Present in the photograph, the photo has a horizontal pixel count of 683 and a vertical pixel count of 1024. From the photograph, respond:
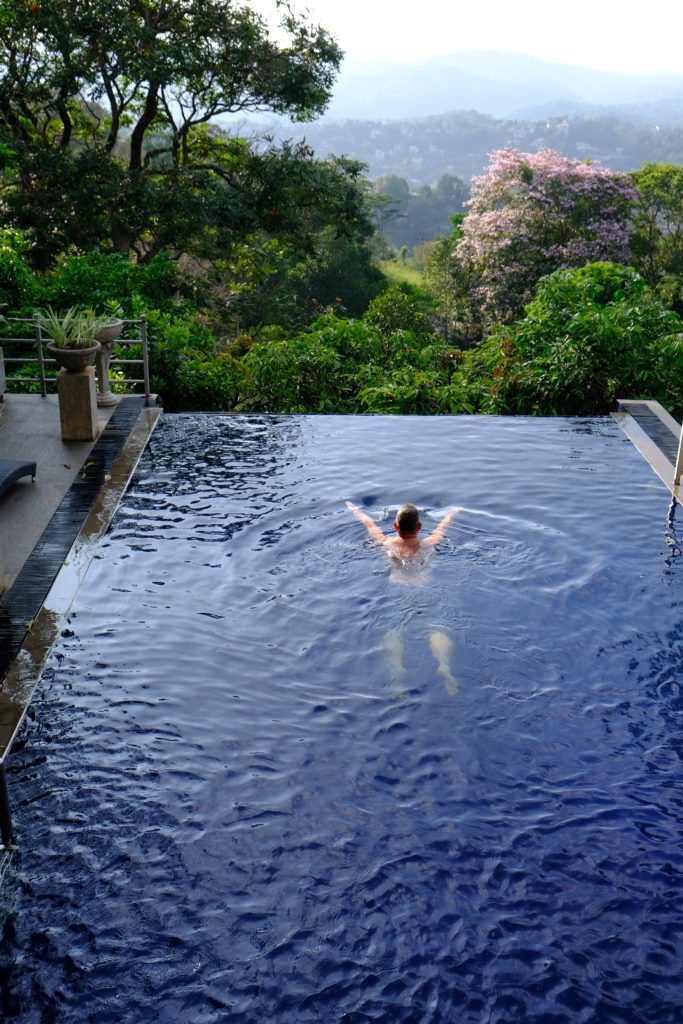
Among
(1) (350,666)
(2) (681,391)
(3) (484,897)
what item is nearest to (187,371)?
(2) (681,391)

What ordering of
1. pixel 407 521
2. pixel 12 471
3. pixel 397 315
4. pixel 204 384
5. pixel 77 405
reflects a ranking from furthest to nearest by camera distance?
pixel 397 315 < pixel 204 384 < pixel 77 405 < pixel 12 471 < pixel 407 521

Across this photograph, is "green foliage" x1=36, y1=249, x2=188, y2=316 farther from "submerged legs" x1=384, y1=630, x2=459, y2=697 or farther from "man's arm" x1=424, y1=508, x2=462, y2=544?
"submerged legs" x1=384, y1=630, x2=459, y2=697

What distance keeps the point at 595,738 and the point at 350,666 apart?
1.88m

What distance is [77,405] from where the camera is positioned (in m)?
11.0

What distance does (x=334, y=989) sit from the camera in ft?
14.5

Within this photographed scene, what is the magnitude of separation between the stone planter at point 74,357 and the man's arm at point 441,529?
4.60 m

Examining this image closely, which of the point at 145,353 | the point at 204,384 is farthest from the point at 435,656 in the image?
the point at 204,384

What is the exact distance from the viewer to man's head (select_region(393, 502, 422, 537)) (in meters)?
8.46

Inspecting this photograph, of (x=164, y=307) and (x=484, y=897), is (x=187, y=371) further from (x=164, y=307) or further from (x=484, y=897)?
(x=484, y=897)

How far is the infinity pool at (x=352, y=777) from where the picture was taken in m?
4.48

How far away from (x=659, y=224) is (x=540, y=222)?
10796 mm

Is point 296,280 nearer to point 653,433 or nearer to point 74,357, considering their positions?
point 653,433

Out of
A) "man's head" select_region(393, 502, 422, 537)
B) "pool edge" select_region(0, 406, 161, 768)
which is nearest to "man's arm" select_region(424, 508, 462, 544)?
"man's head" select_region(393, 502, 422, 537)

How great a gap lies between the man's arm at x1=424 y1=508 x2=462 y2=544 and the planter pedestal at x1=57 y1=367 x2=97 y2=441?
4539mm
